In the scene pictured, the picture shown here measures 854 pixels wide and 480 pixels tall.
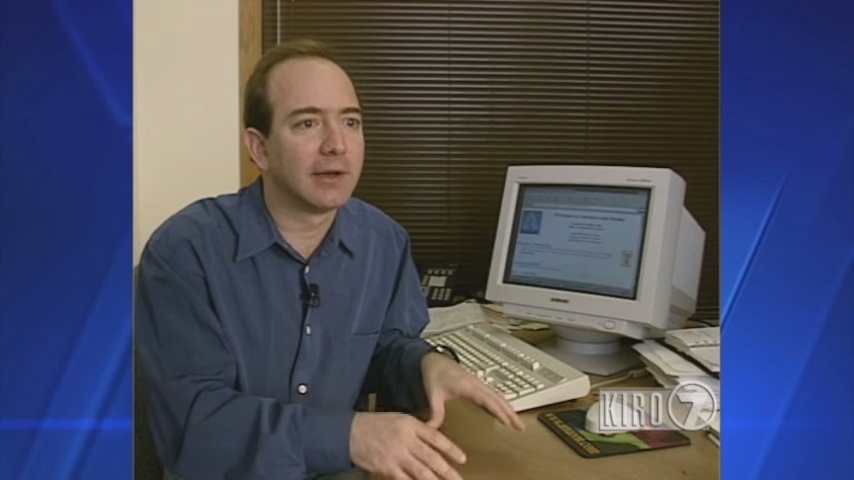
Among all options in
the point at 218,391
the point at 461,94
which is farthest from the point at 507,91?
the point at 218,391

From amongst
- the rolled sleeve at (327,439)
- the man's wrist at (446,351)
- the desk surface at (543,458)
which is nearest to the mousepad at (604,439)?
the desk surface at (543,458)

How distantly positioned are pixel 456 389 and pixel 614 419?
17 centimetres

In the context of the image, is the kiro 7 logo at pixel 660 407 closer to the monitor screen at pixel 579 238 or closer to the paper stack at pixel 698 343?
the paper stack at pixel 698 343

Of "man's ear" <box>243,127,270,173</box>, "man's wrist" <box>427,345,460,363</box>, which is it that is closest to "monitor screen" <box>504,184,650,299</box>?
"man's wrist" <box>427,345,460,363</box>

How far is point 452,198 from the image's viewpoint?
3.00ft

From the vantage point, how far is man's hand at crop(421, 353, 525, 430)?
79 centimetres

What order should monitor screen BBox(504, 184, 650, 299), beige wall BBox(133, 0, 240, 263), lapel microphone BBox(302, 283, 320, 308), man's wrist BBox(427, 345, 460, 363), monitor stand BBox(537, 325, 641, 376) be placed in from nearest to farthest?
beige wall BBox(133, 0, 240, 263) < lapel microphone BBox(302, 283, 320, 308) < man's wrist BBox(427, 345, 460, 363) < monitor stand BBox(537, 325, 641, 376) < monitor screen BBox(504, 184, 650, 299)

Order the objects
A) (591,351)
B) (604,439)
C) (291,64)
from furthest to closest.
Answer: (591,351) → (604,439) → (291,64)

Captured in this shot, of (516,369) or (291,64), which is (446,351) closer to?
(516,369)

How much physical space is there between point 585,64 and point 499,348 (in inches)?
15.4

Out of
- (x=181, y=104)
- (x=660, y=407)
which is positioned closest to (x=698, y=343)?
(x=660, y=407)

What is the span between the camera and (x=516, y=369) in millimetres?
971

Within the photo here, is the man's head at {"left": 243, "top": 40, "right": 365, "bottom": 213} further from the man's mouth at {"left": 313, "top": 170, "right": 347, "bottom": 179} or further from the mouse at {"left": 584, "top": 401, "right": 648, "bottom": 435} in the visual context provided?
the mouse at {"left": 584, "top": 401, "right": 648, "bottom": 435}

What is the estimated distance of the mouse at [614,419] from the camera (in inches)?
29.4
